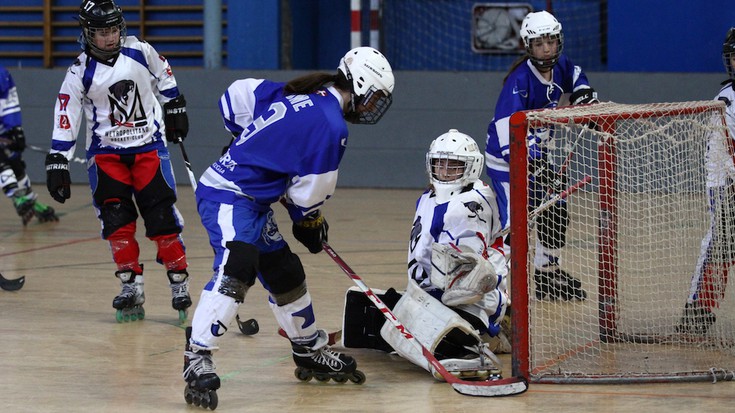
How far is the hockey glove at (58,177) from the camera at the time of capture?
17.1ft

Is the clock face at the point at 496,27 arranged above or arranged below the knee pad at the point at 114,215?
above

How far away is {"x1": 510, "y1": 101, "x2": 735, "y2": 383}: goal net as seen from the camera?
4.11 m

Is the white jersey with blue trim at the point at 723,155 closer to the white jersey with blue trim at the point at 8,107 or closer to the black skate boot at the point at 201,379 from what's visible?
the black skate boot at the point at 201,379

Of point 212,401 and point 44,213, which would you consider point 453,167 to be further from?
point 44,213

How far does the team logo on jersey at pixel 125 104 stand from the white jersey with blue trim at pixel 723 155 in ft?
8.69

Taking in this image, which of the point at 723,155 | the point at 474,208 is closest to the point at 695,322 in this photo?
the point at 723,155

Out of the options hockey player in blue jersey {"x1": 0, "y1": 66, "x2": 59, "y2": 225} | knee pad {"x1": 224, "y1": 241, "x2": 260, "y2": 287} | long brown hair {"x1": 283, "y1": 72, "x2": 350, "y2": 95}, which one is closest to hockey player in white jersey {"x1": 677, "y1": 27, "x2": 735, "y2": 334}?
long brown hair {"x1": 283, "y1": 72, "x2": 350, "y2": 95}

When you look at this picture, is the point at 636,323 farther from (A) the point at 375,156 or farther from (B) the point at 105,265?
(A) the point at 375,156

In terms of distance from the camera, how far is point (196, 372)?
3734 millimetres

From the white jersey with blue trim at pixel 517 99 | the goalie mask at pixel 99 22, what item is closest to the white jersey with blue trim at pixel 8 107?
the goalie mask at pixel 99 22

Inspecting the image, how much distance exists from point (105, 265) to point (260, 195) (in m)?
3.28

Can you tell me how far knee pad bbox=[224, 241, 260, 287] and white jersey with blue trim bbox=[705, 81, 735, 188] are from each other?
6.68 ft

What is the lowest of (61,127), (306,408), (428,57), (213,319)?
(306,408)

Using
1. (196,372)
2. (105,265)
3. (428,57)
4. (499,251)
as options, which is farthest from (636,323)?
(428,57)
